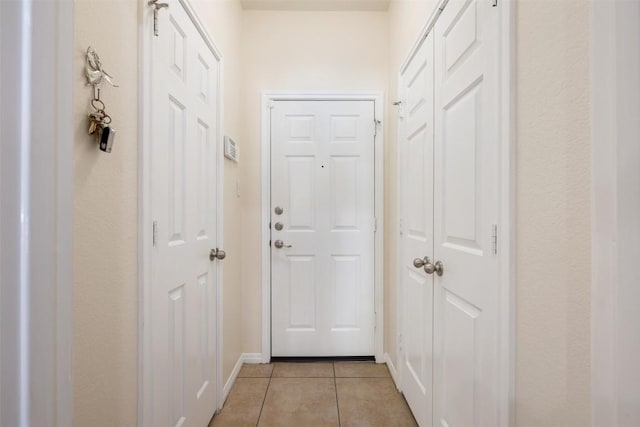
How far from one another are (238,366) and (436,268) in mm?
1620

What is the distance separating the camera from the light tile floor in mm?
1767

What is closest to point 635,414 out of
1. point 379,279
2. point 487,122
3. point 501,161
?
point 501,161

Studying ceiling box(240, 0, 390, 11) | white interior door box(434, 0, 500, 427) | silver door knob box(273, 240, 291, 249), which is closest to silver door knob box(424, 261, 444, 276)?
white interior door box(434, 0, 500, 427)

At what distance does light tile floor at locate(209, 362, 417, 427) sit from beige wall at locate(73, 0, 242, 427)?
98 centimetres

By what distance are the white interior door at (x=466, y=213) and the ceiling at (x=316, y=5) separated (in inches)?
47.3

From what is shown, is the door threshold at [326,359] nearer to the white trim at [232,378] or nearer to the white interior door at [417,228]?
the white trim at [232,378]

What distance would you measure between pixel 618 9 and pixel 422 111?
1.10m

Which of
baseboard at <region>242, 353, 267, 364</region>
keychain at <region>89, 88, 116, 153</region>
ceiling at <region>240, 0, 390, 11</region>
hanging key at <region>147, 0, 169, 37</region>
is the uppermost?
ceiling at <region>240, 0, 390, 11</region>

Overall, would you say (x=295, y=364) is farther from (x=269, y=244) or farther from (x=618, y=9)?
(x=618, y=9)

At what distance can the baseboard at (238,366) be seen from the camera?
1.97 meters

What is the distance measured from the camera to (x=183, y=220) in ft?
4.51

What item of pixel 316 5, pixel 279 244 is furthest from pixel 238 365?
pixel 316 5

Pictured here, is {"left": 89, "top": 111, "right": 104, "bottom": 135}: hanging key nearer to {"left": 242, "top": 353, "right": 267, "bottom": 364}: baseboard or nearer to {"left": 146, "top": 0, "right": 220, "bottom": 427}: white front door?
{"left": 146, "top": 0, "right": 220, "bottom": 427}: white front door

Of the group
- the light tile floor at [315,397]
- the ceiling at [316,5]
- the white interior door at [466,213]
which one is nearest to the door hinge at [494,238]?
the white interior door at [466,213]
